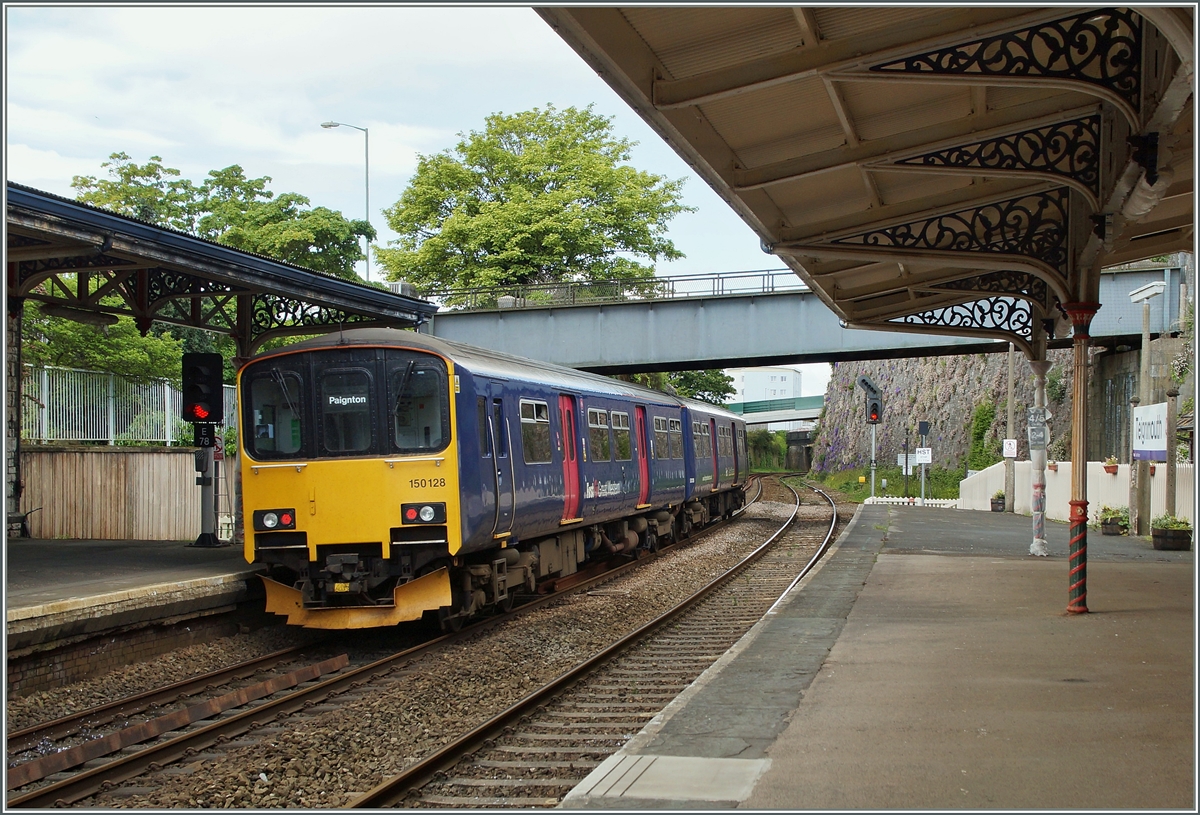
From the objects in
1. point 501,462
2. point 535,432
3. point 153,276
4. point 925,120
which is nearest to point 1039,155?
point 925,120

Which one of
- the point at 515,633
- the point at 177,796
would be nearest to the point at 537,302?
the point at 515,633

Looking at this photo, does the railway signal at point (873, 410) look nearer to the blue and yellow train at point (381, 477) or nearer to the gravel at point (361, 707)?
the gravel at point (361, 707)

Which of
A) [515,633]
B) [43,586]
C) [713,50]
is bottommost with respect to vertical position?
[515,633]

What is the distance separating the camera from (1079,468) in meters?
11.3

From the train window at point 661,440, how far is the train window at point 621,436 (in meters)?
1.94

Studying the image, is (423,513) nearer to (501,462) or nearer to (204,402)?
(501,462)

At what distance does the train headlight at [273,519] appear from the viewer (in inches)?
412

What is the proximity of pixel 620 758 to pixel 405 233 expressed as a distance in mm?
40315

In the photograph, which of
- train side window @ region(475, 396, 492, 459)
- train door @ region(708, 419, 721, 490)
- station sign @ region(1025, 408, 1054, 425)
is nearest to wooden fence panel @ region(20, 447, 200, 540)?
train side window @ region(475, 396, 492, 459)

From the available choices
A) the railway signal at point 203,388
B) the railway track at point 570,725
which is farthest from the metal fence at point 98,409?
the railway track at point 570,725

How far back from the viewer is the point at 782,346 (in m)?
25.1

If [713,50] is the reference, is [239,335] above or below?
below

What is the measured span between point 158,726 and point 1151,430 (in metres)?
12.4

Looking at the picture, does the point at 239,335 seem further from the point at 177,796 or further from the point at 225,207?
the point at 225,207
